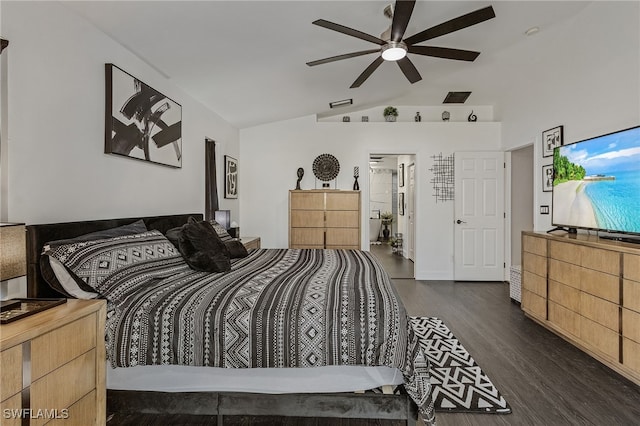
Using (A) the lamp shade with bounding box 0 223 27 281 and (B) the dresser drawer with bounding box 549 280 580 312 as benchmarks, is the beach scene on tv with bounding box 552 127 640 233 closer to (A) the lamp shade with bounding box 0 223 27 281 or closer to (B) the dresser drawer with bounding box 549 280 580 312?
(B) the dresser drawer with bounding box 549 280 580 312

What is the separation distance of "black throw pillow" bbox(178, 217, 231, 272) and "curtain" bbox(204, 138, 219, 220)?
194 cm

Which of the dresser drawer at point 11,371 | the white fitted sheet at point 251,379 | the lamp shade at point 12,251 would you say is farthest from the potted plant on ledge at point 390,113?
the dresser drawer at point 11,371

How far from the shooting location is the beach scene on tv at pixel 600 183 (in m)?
2.49

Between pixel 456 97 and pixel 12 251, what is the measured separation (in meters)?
5.69

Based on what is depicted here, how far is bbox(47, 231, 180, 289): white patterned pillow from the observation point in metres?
1.72

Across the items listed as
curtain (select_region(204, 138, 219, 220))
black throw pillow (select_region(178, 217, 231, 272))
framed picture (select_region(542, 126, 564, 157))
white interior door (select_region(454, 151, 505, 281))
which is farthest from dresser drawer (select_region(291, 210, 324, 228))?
framed picture (select_region(542, 126, 564, 157))

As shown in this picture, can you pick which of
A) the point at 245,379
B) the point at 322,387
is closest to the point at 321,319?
the point at 322,387

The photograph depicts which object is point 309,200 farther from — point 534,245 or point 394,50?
point 534,245

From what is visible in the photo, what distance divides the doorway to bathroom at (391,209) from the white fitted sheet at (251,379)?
5377 mm

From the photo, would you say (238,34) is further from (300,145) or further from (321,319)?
(300,145)

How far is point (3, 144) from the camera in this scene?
1705 millimetres

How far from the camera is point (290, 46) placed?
3037 mm

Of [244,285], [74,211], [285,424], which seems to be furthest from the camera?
[74,211]

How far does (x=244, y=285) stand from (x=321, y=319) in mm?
585
